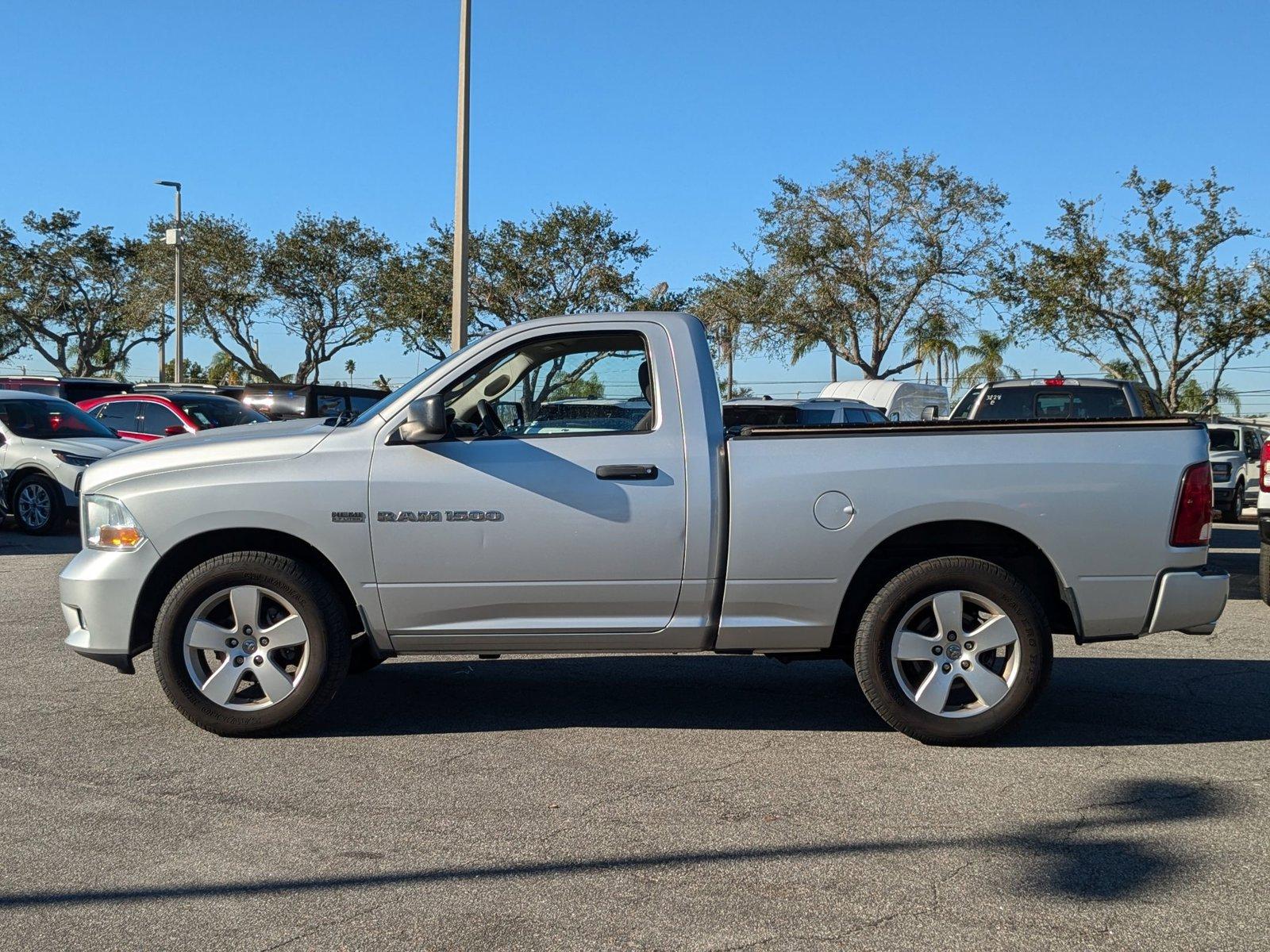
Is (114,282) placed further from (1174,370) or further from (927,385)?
(1174,370)

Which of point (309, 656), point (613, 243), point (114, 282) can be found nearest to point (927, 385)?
point (613, 243)

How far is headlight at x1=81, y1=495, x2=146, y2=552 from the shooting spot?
565 centimetres

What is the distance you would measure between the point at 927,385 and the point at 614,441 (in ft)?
94.7

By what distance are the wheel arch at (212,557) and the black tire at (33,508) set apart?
32.9 feet

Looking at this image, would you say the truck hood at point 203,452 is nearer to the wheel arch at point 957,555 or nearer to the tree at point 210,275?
the wheel arch at point 957,555

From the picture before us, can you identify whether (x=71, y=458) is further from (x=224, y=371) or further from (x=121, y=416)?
(x=224, y=371)

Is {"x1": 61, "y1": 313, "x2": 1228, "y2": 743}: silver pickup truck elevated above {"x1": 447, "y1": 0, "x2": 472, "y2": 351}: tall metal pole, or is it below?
below

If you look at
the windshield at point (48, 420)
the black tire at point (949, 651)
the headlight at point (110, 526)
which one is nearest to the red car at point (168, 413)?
the windshield at point (48, 420)

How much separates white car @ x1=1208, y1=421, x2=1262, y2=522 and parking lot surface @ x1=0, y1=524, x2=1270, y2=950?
47.7 feet

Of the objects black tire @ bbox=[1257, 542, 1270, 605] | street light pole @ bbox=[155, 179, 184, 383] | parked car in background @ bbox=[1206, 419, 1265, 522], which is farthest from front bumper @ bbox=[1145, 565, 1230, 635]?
street light pole @ bbox=[155, 179, 184, 383]

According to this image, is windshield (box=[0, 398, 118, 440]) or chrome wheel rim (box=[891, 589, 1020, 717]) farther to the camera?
windshield (box=[0, 398, 118, 440])

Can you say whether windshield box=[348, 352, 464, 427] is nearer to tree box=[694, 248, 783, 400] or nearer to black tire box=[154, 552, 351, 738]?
black tire box=[154, 552, 351, 738]

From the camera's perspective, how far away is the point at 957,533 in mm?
5695

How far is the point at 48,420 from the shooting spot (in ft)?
50.8
